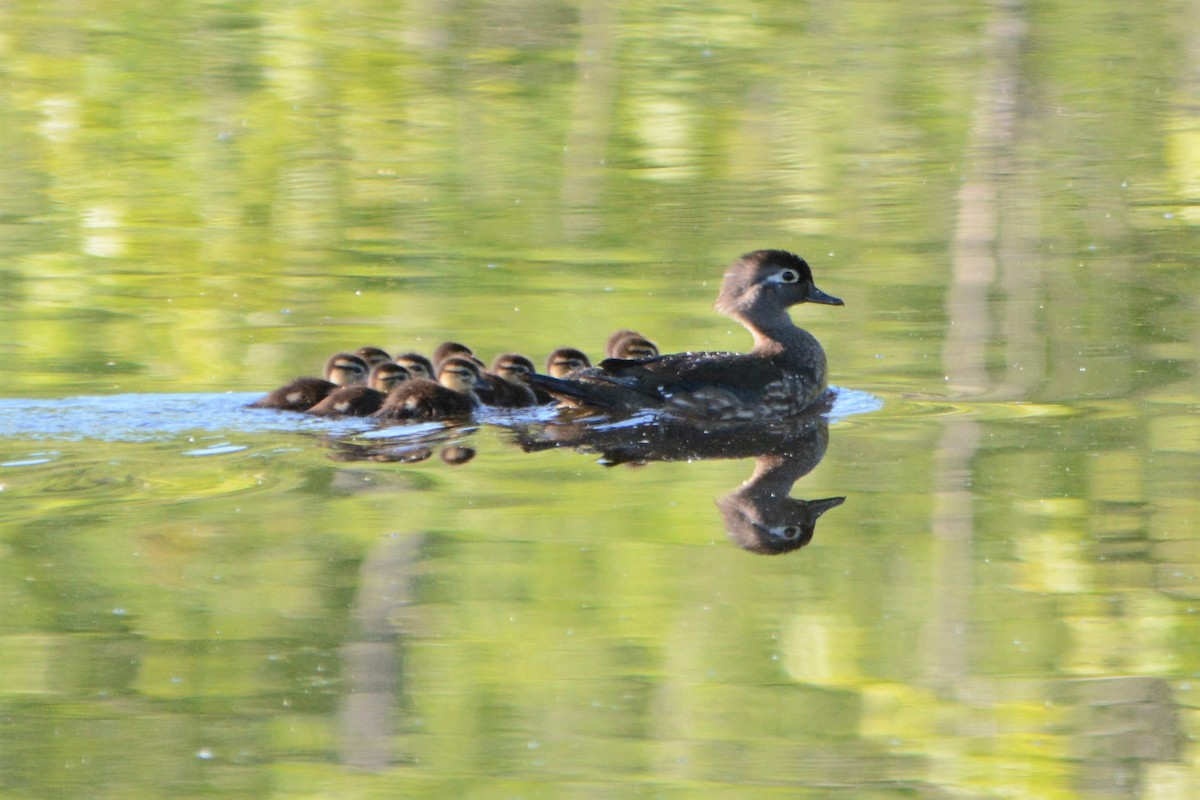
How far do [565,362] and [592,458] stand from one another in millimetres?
1000

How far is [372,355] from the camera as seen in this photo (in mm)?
7305

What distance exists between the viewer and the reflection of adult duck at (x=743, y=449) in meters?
5.56

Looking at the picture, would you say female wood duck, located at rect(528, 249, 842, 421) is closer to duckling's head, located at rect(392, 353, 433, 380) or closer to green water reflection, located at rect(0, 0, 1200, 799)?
green water reflection, located at rect(0, 0, 1200, 799)

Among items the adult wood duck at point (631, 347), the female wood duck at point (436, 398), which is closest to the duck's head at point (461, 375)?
the female wood duck at point (436, 398)

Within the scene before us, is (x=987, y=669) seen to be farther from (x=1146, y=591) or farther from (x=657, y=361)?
(x=657, y=361)

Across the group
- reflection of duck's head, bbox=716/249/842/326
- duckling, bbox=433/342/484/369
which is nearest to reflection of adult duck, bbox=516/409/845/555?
duckling, bbox=433/342/484/369

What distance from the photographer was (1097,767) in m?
4.04

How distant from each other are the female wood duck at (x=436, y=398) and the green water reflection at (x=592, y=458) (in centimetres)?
21

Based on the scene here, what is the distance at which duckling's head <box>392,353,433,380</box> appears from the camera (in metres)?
7.05

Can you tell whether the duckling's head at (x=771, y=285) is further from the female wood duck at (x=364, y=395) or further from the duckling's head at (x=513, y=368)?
the female wood duck at (x=364, y=395)

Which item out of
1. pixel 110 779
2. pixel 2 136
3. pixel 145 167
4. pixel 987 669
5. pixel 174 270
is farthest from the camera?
pixel 2 136

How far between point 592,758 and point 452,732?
33 cm

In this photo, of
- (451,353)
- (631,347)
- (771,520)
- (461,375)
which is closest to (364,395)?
(461,375)

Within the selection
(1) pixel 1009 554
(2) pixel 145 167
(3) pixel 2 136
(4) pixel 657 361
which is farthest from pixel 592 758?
(3) pixel 2 136
